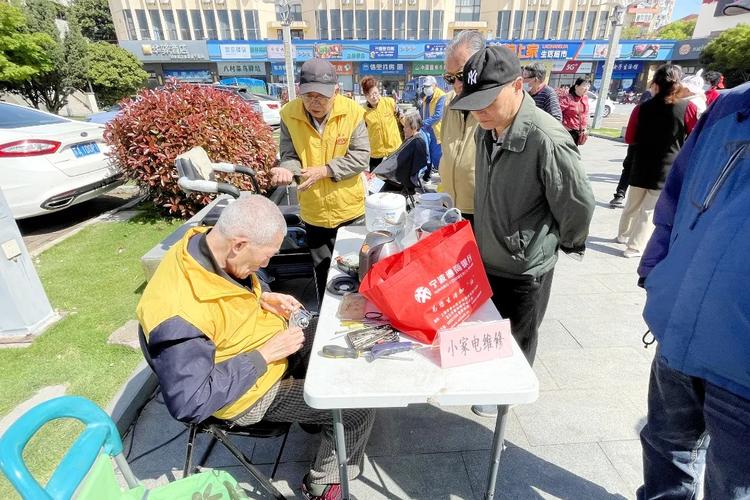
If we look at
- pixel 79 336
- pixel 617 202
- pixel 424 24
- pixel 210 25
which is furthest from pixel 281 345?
pixel 424 24

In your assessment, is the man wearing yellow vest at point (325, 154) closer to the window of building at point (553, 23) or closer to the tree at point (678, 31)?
the window of building at point (553, 23)

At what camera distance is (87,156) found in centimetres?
462

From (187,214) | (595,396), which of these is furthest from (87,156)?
(595,396)

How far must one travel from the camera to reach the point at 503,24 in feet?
117

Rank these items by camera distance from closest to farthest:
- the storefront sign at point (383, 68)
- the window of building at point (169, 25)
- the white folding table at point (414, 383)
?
the white folding table at point (414, 383) → the window of building at point (169, 25) → the storefront sign at point (383, 68)

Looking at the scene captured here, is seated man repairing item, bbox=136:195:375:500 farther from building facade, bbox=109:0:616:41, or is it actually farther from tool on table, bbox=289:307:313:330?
building facade, bbox=109:0:616:41

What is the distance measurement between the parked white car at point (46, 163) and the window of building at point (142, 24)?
117ft

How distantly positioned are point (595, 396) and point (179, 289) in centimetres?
238

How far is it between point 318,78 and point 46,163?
3.68m

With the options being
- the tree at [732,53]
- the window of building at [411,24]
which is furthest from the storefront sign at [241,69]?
the tree at [732,53]

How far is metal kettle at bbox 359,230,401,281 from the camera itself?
1.62 metres

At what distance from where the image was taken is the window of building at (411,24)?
116ft

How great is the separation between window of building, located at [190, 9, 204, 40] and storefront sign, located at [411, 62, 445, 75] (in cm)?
1870

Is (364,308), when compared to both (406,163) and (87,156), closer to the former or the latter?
(406,163)
